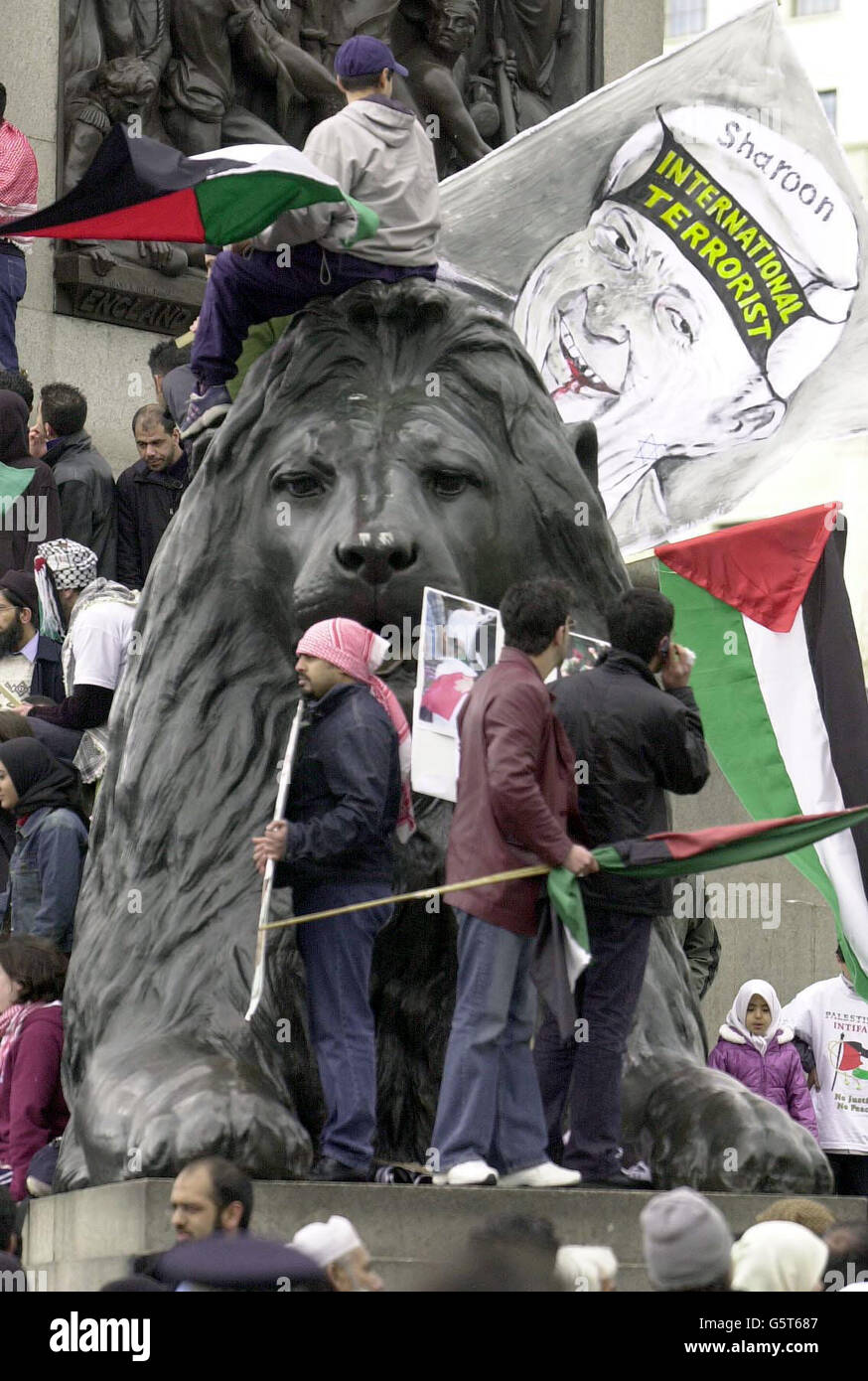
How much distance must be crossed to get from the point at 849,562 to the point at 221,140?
66.1 feet

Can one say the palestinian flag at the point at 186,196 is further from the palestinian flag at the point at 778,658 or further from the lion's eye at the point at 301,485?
the palestinian flag at the point at 778,658

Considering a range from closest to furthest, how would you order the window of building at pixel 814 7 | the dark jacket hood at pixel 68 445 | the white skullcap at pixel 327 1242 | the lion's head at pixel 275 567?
the white skullcap at pixel 327 1242 < the lion's head at pixel 275 567 < the dark jacket hood at pixel 68 445 < the window of building at pixel 814 7

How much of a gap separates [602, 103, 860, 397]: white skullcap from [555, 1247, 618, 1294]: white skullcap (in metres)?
6.14

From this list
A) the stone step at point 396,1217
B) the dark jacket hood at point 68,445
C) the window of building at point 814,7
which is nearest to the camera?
the stone step at point 396,1217

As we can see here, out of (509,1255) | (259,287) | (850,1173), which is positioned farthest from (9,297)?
(509,1255)

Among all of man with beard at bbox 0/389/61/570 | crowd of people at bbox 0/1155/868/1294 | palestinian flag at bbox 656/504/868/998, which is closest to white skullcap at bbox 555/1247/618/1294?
crowd of people at bbox 0/1155/868/1294

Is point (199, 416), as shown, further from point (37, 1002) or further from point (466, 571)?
point (37, 1002)

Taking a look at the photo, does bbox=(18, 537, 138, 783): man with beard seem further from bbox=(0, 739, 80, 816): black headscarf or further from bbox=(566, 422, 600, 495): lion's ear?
bbox=(566, 422, 600, 495): lion's ear

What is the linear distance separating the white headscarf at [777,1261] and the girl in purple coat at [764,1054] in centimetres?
514

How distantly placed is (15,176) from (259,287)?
431 cm

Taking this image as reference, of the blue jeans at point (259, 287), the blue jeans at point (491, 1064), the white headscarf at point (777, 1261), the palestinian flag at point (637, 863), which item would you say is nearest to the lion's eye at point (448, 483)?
the blue jeans at point (259, 287)

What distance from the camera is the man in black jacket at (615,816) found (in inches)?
326

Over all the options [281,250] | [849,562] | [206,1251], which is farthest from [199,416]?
[849,562]
